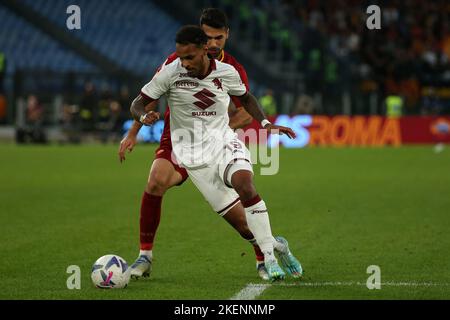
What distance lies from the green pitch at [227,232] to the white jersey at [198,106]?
1.00 metres

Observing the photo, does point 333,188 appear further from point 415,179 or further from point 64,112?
point 64,112

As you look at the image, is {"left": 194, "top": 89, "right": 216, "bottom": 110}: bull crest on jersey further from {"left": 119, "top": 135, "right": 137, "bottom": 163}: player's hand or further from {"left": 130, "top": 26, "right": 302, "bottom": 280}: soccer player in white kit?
{"left": 119, "top": 135, "right": 137, "bottom": 163}: player's hand

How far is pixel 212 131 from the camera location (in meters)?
7.76

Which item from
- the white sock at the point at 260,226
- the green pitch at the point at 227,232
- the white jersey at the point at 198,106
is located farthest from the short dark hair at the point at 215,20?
the green pitch at the point at 227,232

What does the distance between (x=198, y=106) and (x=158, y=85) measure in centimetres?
37

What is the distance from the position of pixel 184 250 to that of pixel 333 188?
7263 millimetres

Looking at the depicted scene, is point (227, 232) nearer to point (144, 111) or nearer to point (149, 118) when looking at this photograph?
point (144, 111)

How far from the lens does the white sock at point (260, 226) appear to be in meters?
7.40

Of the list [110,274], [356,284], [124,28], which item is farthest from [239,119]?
[124,28]

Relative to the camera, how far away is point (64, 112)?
102ft

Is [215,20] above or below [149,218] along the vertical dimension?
above

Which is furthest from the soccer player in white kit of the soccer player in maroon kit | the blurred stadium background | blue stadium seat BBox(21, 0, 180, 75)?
blue stadium seat BBox(21, 0, 180, 75)

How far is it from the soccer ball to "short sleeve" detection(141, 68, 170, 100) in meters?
1.32
